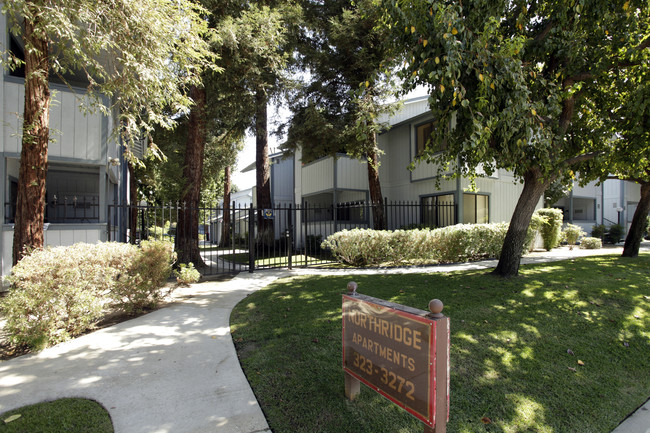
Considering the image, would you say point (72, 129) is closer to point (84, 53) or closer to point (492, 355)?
point (84, 53)

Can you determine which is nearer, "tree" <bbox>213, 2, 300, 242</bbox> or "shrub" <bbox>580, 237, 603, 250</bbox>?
"tree" <bbox>213, 2, 300, 242</bbox>

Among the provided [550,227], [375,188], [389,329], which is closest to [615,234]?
[550,227]

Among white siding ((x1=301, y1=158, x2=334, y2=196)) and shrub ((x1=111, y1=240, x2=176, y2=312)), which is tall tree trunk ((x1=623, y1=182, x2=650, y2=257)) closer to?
white siding ((x1=301, y1=158, x2=334, y2=196))

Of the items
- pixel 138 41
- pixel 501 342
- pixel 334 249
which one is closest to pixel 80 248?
pixel 138 41

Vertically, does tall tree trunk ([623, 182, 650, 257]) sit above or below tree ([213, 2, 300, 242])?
below

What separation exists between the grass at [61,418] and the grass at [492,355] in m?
1.31

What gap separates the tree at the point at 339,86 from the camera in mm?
11812

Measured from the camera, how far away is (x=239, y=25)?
9.91 metres

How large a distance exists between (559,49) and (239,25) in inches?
322

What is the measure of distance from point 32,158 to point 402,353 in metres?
5.70

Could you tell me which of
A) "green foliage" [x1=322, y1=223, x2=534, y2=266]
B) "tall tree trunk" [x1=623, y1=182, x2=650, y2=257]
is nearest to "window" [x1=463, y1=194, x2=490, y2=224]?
"green foliage" [x1=322, y1=223, x2=534, y2=266]

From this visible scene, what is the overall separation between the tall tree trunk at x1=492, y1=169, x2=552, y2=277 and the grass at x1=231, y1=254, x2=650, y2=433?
0.49 meters

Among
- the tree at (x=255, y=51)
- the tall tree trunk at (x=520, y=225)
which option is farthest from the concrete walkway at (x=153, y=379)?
the tree at (x=255, y=51)

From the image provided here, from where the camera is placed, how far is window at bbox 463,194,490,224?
15.2m
